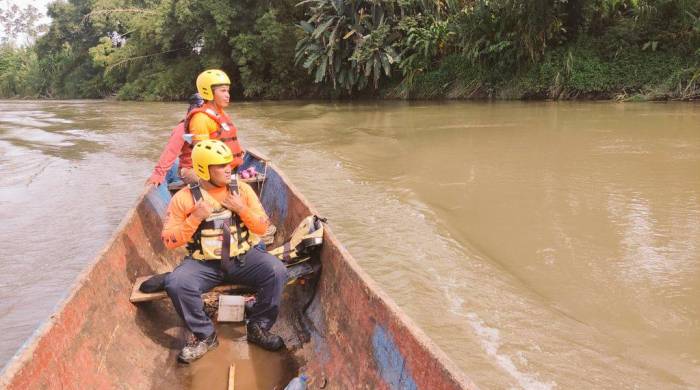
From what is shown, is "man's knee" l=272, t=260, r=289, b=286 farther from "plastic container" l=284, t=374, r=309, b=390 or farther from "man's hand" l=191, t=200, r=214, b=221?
"plastic container" l=284, t=374, r=309, b=390

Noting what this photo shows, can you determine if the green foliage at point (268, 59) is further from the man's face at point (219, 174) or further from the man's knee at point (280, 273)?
the man's knee at point (280, 273)

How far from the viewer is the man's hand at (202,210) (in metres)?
3.28

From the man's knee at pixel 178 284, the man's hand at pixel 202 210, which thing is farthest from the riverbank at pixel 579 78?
the man's knee at pixel 178 284

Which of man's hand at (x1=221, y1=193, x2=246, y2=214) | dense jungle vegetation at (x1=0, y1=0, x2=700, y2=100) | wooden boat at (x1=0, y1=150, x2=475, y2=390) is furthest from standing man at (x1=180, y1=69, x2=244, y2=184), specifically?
dense jungle vegetation at (x1=0, y1=0, x2=700, y2=100)

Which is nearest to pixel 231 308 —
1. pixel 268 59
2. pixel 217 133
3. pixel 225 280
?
pixel 225 280

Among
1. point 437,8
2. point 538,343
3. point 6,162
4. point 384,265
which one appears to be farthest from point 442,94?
point 538,343

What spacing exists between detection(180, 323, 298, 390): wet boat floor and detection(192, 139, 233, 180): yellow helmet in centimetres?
107

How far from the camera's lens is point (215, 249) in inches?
136

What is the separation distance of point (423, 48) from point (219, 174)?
1686 cm

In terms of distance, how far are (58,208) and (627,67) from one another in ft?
48.3

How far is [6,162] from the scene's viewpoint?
11.5 meters

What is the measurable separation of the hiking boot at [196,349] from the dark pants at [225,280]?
0.04 meters

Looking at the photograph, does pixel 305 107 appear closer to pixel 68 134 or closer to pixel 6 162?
pixel 68 134

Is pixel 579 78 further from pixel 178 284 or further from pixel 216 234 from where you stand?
pixel 178 284
